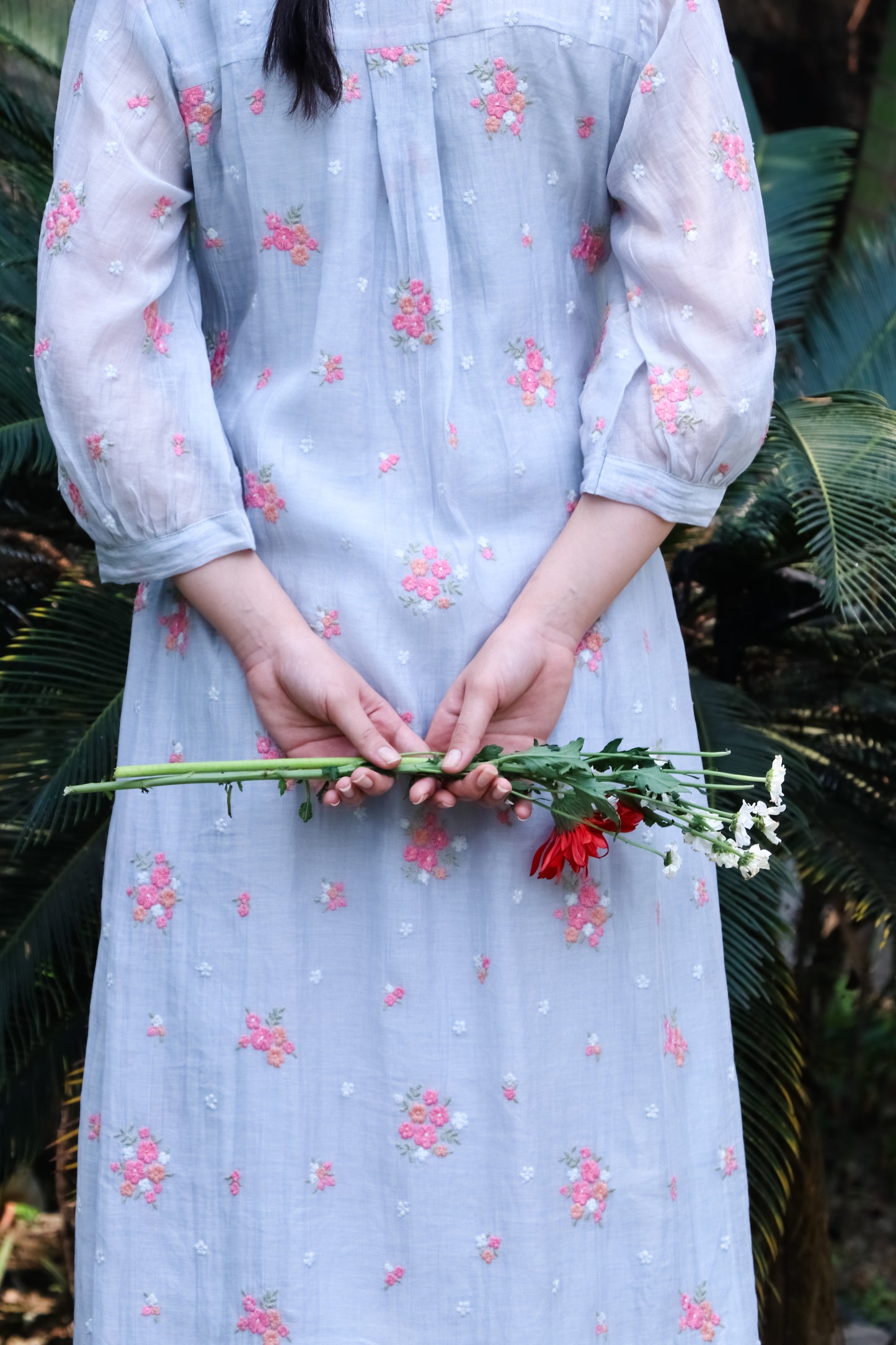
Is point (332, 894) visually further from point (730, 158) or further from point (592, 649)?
point (730, 158)

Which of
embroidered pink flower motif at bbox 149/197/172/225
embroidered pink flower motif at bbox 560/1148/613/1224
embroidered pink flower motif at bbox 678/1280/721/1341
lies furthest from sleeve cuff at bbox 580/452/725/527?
embroidered pink flower motif at bbox 678/1280/721/1341

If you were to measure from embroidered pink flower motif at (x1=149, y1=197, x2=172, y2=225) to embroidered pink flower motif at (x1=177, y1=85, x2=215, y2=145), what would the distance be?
44mm

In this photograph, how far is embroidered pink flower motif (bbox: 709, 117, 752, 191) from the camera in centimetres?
88

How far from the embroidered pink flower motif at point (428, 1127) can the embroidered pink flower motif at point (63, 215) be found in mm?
592

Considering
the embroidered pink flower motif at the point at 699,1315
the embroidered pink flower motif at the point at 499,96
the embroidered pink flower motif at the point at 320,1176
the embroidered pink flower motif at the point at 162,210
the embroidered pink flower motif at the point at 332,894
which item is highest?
the embroidered pink flower motif at the point at 499,96

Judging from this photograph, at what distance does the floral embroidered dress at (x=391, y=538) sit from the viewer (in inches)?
34.2

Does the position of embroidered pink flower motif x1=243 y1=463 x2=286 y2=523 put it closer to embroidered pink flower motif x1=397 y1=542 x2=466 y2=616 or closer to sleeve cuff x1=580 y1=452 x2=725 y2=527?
embroidered pink flower motif x1=397 y1=542 x2=466 y2=616

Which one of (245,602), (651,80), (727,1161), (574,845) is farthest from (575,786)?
(651,80)

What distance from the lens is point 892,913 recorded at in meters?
1.75

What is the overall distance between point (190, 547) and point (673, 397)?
33 centimetres

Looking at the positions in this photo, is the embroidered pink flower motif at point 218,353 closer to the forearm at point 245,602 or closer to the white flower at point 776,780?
the forearm at point 245,602

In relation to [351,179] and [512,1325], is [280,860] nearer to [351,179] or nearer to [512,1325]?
[512,1325]

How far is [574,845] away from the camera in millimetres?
840

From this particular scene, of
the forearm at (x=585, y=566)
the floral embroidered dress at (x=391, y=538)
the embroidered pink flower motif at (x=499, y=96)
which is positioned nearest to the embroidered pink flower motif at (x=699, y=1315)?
the floral embroidered dress at (x=391, y=538)
